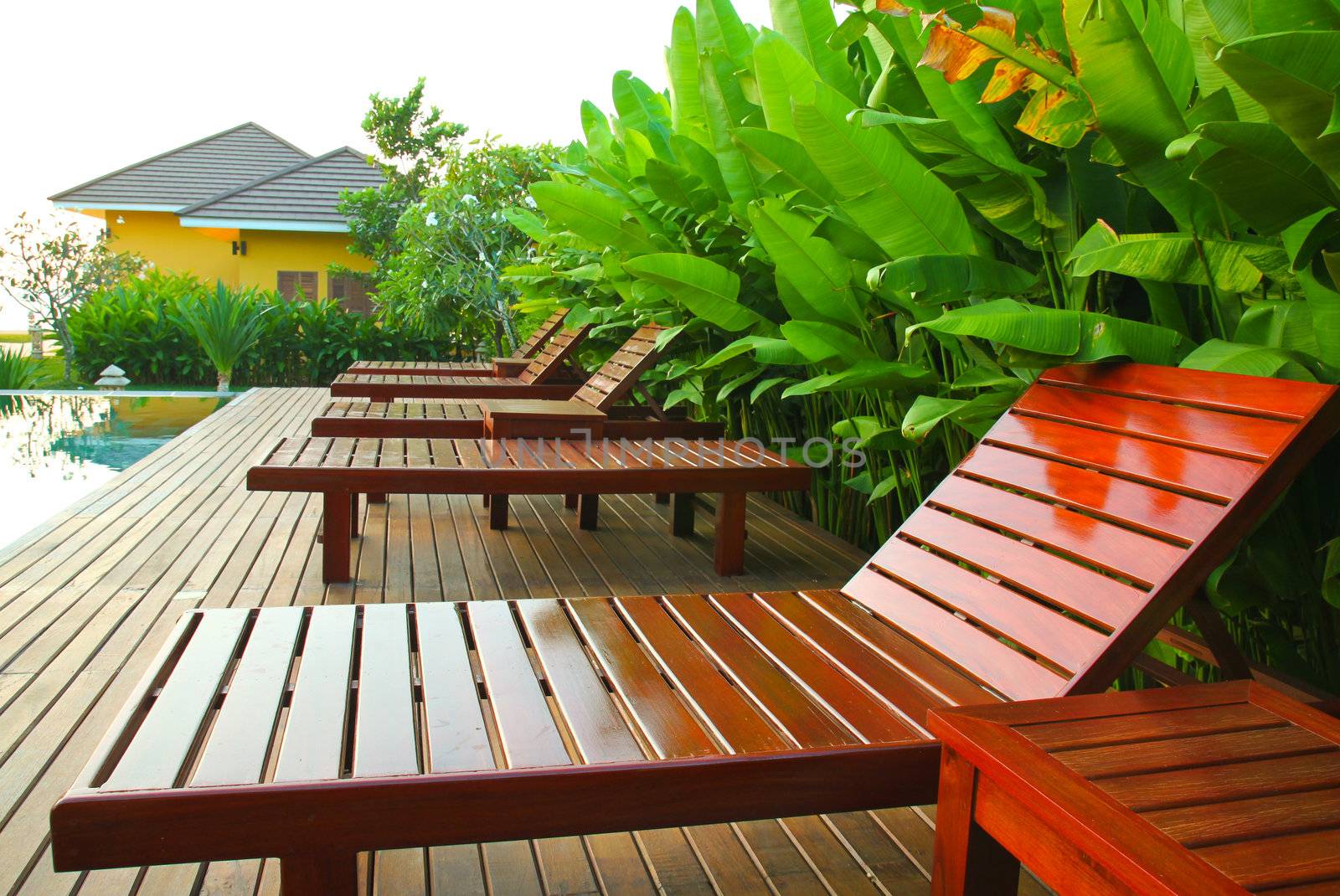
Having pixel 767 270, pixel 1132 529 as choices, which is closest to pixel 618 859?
pixel 1132 529

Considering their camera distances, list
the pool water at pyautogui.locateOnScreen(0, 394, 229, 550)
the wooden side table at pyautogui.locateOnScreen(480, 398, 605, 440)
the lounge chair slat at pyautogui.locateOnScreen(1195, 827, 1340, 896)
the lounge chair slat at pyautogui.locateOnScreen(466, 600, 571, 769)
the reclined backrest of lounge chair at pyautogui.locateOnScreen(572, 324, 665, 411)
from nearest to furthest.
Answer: the lounge chair slat at pyautogui.locateOnScreen(1195, 827, 1340, 896) → the lounge chair slat at pyautogui.locateOnScreen(466, 600, 571, 769) → the wooden side table at pyautogui.locateOnScreen(480, 398, 605, 440) → the reclined backrest of lounge chair at pyautogui.locateOnScreen(572, 324, 665, 411) → the pool water at pyautogui.locateOnScreen(0, 394, 229, 550)

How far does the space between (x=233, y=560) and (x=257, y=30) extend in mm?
28406

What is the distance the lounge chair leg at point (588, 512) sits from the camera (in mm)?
4352

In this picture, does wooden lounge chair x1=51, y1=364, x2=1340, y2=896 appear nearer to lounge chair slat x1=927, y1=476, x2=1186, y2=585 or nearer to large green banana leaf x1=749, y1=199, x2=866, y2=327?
lounge chair slat x1=927, y1=476, x2=1186, y2=585

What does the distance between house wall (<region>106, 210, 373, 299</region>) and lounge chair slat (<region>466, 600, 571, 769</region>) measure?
710 inches

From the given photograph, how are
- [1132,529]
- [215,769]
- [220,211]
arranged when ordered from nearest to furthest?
[215,769], [1132,529], [220,211]

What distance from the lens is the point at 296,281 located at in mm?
18812

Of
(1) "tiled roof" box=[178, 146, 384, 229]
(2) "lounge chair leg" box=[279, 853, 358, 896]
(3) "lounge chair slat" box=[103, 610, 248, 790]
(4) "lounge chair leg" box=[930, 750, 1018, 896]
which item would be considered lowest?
(2) "lounge chair leg" box=[279, 853, 358, 896]

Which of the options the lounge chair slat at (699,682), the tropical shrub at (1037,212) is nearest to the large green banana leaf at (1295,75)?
the tropical shrub at (1037,212)

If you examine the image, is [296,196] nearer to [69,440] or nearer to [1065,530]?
[69,440]

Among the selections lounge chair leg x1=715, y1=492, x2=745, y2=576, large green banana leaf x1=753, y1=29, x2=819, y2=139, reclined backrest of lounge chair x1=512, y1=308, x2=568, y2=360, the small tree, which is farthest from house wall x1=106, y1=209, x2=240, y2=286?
large green banana leaf x1=753, y1=29, x2=819, y2=139

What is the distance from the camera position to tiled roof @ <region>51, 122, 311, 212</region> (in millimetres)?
19422

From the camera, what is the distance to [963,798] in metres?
1.32

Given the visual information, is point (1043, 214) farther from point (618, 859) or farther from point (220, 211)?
point (220, 211)
